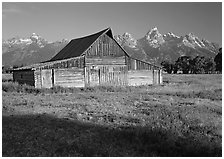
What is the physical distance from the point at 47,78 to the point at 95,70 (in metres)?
7.07

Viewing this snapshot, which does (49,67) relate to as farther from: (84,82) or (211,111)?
(211,111)

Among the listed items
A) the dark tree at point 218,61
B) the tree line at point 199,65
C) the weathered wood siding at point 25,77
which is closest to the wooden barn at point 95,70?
the weathered wood siding at point 25,77

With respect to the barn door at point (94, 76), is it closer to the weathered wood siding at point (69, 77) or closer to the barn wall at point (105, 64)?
the barn wall at point (105, 64)

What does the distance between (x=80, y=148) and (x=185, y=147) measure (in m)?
4.04

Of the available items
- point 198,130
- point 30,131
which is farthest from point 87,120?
point 198,130

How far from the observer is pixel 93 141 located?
32.4ft

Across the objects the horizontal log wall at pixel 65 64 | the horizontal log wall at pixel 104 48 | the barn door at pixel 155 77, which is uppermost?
the horizontal log wall at pixel 104 48

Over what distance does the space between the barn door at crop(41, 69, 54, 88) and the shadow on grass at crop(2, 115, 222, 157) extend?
18.4 metres

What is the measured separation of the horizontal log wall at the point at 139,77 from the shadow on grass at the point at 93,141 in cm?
2527

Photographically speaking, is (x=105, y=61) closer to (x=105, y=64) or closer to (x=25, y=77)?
(x=105, y=64)

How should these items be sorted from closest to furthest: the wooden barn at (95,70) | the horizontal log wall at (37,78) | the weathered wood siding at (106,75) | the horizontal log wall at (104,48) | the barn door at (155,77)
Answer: the horizontal log wall at (37,78)
the wooden barn at (95,70)
the weathered wood siding at (106,75)
the horizontal log wall at (104,48)
the barn door at (155,77)

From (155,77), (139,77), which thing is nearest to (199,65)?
(155,77)

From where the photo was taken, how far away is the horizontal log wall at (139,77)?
36781mm

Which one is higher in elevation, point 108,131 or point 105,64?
point 105,64
